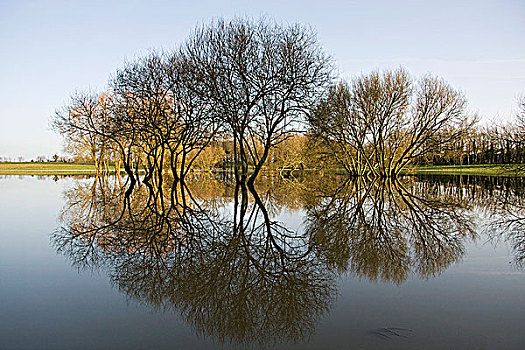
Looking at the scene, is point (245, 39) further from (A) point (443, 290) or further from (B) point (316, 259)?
(A) point (443, 290)

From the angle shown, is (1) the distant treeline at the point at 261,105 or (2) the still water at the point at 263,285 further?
(1) the distant treeline at the point at 261,105

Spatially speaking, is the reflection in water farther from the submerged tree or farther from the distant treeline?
the submerged tree

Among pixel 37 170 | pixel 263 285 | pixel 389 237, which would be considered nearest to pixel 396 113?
pixel 389 237

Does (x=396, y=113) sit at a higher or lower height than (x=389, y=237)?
higher

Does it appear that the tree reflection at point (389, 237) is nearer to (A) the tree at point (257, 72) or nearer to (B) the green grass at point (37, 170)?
(A) the tree at point (257, 72)

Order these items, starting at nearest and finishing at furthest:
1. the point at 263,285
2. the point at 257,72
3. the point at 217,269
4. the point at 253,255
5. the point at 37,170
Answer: the point at 263,285 < the point at 217,269 < the point at 253,255 < the point at 257,72 < the point at 37,170

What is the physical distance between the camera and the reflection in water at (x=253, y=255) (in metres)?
4.28

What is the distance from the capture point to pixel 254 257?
6.74 m

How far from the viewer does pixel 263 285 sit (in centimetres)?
512

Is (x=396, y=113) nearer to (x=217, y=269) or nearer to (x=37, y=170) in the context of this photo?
(x=217, y=269)

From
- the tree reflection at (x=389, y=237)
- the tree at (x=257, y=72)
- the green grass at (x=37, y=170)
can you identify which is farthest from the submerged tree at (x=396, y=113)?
the green grass at (x=37, y=170)

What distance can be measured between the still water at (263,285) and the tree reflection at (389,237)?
0.05 metres

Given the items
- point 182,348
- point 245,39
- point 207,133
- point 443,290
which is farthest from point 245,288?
point 207,133

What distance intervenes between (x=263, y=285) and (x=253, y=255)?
1.79 m
